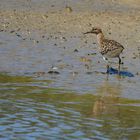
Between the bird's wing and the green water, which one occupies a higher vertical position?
the bird's wing

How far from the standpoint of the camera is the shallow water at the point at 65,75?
9.07 m

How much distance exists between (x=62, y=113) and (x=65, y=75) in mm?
3430

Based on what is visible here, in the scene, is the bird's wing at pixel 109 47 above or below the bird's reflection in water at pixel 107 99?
above

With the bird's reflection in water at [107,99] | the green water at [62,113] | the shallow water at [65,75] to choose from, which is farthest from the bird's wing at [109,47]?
the green water at [62,113]

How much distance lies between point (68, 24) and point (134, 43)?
2.97 meters

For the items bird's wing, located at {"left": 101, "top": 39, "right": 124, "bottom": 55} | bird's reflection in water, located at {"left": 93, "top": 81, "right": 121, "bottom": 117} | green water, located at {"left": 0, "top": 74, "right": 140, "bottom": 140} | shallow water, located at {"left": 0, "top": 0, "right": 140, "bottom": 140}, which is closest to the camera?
green water, located at {"left": 0, "top": 74, "right": 140, "bottom": 140}

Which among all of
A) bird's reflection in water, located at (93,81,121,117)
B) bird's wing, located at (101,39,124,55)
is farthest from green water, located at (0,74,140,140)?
bird's wing, located at (101,39,124,55)

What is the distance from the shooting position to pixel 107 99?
1122 centimetres

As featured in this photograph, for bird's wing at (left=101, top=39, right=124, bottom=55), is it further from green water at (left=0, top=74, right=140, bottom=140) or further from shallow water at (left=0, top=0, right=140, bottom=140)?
green water at (left=0, top=74, right=140, bottom=140)

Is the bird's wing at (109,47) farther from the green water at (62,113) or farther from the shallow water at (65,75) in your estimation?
the green water at (62,113)

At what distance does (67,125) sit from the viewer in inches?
358

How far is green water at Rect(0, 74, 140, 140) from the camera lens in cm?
864

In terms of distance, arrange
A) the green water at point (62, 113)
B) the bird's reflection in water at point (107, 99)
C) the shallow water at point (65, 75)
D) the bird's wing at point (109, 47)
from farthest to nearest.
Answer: the bird's wing at point (109, 47)
the bird's reflection in water at point (107, 99)
the shallow water at point (65, 75)
the green water at point (62, 113)

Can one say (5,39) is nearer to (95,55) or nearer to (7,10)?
(95,55)
